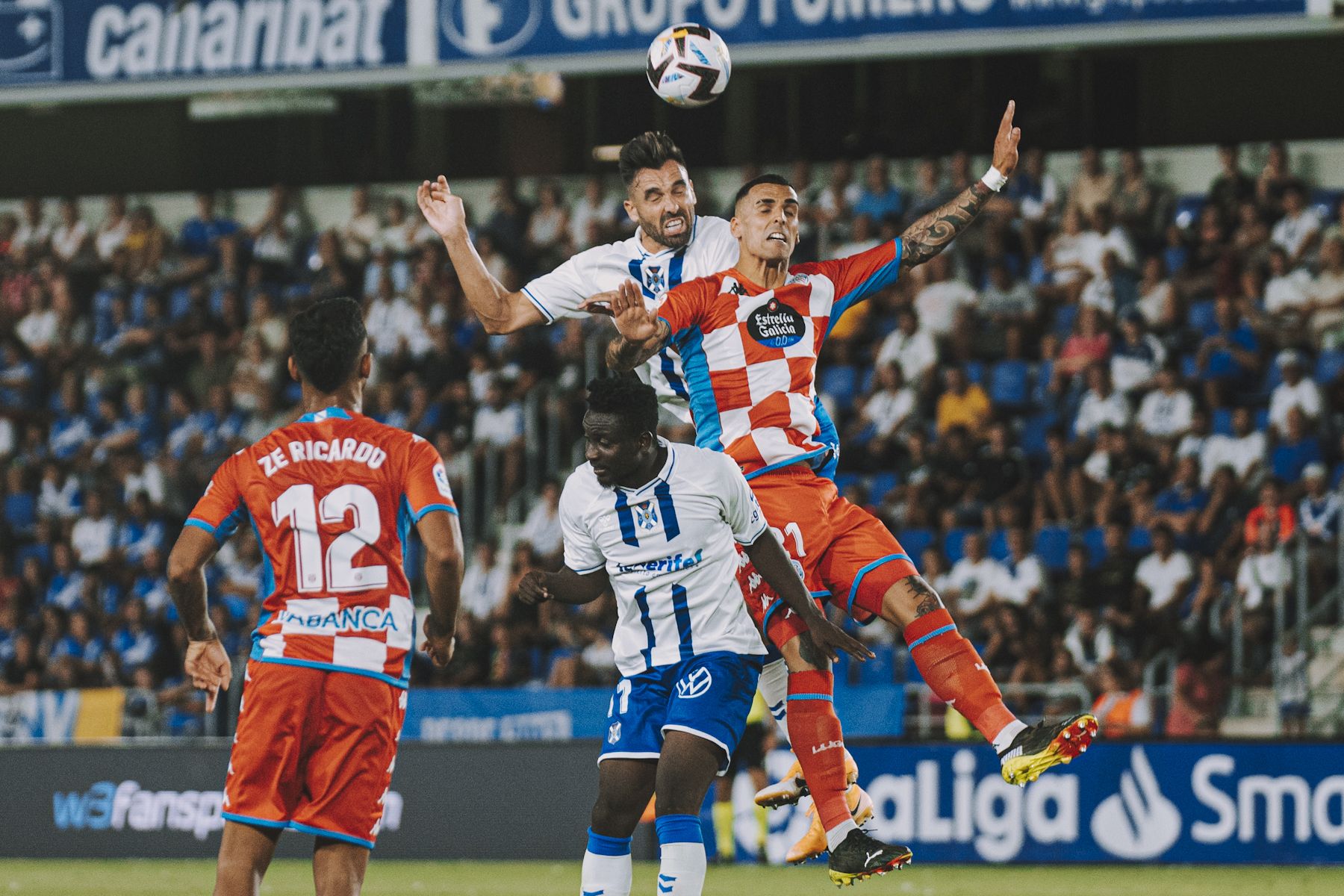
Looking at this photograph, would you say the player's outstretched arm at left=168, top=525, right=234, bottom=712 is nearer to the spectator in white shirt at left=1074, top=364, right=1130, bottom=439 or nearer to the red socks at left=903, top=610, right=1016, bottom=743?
the red socks at left=903, top=610, right=1016, bottom=743

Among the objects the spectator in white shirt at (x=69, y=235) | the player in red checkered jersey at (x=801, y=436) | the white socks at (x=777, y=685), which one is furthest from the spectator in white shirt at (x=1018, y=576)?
the spectator in white shirt at (x=69, y=235)

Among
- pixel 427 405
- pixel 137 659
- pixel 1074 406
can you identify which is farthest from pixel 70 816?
pixel 1074 406

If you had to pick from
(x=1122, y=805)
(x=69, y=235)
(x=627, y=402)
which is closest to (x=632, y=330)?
(x=627, y=402)

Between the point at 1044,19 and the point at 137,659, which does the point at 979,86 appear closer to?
the point at 1044,19

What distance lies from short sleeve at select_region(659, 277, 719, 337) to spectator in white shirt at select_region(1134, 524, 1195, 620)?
8.02m

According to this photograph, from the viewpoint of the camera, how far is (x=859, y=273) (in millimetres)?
8234

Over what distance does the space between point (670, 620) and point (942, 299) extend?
1098 cm

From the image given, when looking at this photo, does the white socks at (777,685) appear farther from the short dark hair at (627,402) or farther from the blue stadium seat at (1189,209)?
the blue stadium seat at (1189,209)

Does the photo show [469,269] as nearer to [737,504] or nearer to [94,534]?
[737,504]

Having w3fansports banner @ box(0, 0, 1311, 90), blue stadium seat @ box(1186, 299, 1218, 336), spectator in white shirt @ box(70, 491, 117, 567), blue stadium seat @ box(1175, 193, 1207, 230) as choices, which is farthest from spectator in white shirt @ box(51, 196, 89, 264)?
blue stadium seat @ box(1186, 299, 1218, 336)

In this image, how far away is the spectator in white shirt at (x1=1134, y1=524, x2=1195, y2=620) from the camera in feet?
48.9

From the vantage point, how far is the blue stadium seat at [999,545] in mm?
15773

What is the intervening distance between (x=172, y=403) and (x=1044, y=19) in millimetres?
9999

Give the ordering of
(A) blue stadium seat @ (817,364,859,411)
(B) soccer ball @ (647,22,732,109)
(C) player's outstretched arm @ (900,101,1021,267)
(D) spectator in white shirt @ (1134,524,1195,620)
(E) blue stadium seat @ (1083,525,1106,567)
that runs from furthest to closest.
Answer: (A) blue stadium seat @ (817,364,859,411) → (E) blue stadium seat @ (1083,525,1106,567) → (D) spectator in white shirt @ (1134,524,1195,620) → (B) soccer ball @ (647,22,732,109) → (C) player's outstretched arm @ (900,101,1021,267)
